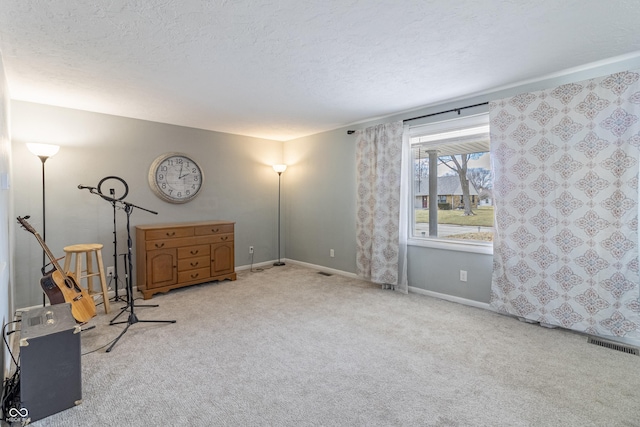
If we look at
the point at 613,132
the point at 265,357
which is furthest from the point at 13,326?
the point at 613,132

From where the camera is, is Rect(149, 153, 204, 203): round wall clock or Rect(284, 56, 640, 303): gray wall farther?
Rect(149, 153, 204, 203): round wall clock

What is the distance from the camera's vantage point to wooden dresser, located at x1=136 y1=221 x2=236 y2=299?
12.2 ft

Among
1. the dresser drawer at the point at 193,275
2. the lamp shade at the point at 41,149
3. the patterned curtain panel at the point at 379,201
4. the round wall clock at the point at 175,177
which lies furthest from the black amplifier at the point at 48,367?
the patterned curtain panel at the point at 379,201

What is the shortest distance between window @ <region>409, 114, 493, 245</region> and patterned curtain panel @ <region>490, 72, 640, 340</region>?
1.04ft

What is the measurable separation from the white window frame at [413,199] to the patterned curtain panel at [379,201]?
0.61ft

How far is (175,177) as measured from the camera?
4.34 metres

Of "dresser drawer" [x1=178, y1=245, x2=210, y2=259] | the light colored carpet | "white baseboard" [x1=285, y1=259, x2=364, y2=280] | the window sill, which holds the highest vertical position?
the window sill

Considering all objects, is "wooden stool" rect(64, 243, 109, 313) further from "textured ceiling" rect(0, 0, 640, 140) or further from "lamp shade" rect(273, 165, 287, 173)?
"lamp shade" rect(273, 165, 287, 173)

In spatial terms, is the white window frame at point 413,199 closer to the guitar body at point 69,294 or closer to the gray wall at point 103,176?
the gray wall at point 103,176

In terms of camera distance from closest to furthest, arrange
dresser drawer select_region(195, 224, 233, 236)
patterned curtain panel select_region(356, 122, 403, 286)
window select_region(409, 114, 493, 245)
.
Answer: window select_region(409, 114, 493, 245) → patterned curtain panel select_region(356, 122, 403, 286) → dresser drawer select_region(195, 224, 233, 236)

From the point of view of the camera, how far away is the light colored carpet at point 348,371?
172 cm

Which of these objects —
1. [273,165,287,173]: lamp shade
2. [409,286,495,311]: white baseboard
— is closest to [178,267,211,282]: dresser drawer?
[273,165,287,173]: lamp shade

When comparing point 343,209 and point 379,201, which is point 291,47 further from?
point 343,209

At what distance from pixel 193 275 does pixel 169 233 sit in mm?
643
